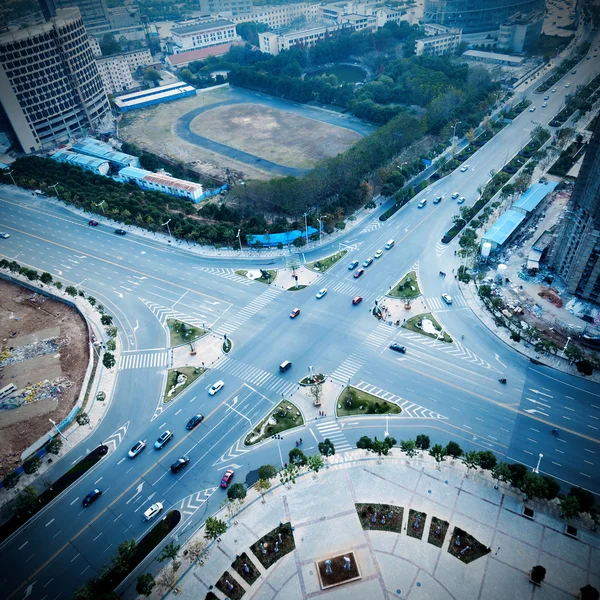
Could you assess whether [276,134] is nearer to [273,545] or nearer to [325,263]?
[325,263]

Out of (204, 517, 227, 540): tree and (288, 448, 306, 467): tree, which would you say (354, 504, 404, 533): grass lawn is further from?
(204, 517, 227, 540): tree

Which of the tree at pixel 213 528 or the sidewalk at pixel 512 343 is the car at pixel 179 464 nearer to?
the tree at pixel 213 528

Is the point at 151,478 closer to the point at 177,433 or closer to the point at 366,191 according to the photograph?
the point at 177,433

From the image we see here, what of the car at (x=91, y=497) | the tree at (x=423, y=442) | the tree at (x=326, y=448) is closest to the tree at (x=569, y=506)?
the tree at (x=423, y=442)

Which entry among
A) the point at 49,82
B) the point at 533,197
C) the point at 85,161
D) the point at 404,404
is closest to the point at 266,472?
the point at 404,404

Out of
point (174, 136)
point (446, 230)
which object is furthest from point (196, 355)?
point (174, 136)

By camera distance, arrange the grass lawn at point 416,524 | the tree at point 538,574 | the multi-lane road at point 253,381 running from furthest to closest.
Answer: the multi-lane road at point 253,381 < the grass lawn at point 416,524 < the tree at point 538,574
